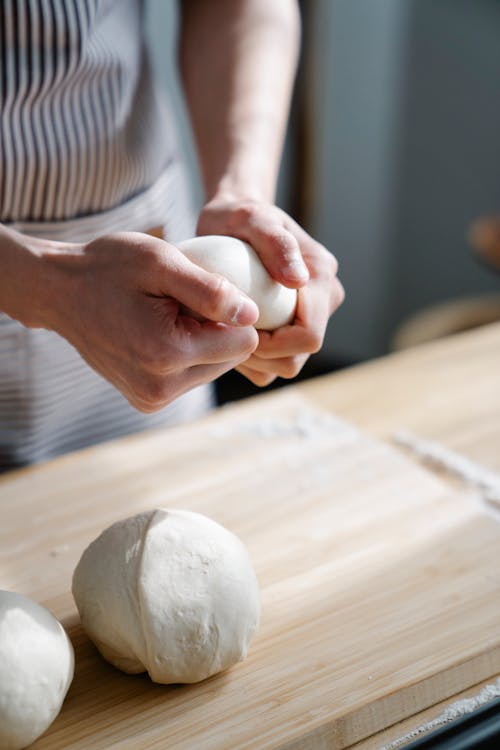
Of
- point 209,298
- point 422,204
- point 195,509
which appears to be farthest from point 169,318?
point 422,204

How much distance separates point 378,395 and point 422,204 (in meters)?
2.14

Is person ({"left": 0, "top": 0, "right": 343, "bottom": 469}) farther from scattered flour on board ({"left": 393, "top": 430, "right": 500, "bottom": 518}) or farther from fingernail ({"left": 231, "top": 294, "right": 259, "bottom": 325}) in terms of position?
scattered flour on board ({"left": 393, "top": 430, "right": 500, "bottom": 518})

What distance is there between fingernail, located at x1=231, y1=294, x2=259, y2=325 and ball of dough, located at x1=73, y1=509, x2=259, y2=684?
0.22 m

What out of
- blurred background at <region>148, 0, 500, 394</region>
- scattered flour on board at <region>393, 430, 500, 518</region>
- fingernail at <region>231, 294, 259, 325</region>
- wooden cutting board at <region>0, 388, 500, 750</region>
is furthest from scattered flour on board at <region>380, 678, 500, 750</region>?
blurred background at <region>148, 0, 500, 394</region>

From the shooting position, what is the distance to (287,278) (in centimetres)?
86

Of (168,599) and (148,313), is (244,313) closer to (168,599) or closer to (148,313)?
(148,313)

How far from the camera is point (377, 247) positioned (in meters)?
3.48

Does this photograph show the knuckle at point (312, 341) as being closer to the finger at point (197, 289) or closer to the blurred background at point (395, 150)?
the finger at point (197, 289)

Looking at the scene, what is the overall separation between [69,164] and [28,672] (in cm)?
63

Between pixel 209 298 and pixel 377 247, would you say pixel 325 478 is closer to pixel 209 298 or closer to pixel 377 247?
pixel 209 298

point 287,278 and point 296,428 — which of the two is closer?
point 287,278

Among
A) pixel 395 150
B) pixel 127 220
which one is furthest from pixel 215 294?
pixel 395 150

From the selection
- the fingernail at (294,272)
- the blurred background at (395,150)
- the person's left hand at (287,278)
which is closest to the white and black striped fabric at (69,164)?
the person's left hand at (287,278)

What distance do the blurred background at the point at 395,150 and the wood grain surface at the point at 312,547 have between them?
150 cm
